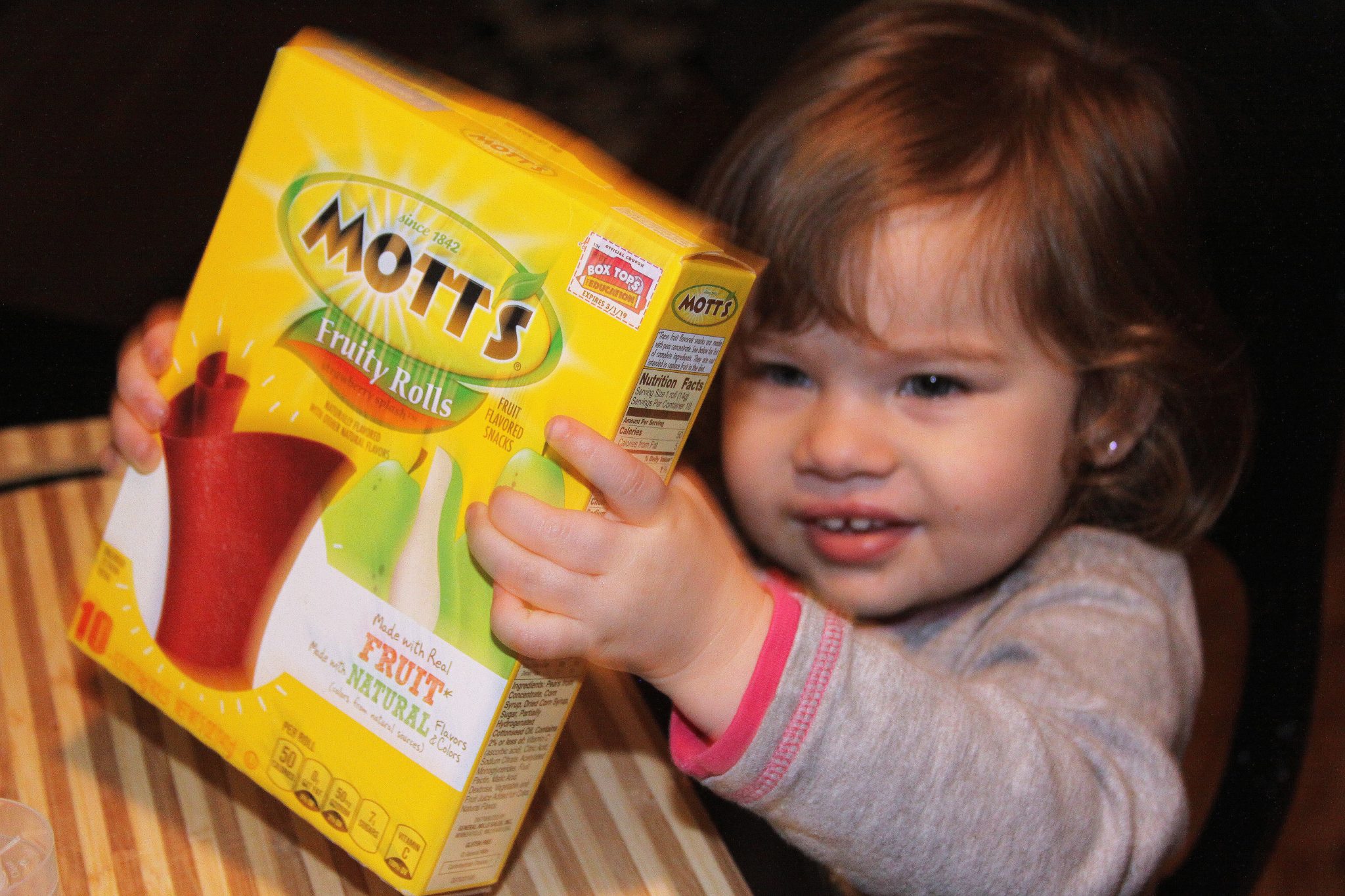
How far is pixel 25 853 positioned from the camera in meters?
Answer: 0.50

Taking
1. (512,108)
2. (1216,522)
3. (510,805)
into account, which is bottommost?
(510,805)

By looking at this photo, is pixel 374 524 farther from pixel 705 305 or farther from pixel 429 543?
pixel 705 305

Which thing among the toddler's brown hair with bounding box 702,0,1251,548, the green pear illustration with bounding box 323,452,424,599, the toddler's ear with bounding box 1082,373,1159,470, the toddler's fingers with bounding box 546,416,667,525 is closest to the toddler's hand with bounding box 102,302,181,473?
the green pear illustration with bounding box 323,452,424,599

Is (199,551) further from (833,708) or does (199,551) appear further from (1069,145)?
(1069,145)

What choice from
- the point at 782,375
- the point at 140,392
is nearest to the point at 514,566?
the point at 140,392

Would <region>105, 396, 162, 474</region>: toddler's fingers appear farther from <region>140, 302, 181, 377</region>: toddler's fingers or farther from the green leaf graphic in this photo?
the green leaf graphic

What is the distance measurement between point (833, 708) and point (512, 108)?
31 centimetres

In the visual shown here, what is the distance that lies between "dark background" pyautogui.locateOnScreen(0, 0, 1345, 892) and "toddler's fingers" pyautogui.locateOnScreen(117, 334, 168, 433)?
0.82 feet

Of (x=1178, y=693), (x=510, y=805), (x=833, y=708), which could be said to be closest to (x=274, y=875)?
(x=510, y=805)

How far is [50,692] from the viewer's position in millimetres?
609

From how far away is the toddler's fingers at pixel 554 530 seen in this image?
45 centimetres

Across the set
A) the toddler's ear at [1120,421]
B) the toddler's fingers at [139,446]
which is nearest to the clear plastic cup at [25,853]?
the toddler's fingers at [139,446]

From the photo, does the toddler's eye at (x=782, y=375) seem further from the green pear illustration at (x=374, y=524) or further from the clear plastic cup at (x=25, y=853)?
the clear plastic cup at (x=25, y=853)

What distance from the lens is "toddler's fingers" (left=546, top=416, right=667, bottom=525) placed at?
44cm
